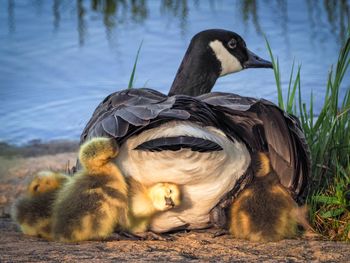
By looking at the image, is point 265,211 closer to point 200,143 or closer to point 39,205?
point 200,143

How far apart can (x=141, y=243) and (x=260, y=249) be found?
67 centimetres

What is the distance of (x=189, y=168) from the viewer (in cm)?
524

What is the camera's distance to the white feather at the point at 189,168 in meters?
5.17

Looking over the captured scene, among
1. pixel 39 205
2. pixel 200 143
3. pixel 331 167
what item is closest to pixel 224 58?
pixel 331 167

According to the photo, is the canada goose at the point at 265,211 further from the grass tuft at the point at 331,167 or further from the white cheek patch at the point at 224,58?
the white cheek patch at the point at 224,58

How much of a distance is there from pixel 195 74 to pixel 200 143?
2.20m

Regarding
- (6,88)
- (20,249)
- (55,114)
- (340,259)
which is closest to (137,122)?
(20,249)

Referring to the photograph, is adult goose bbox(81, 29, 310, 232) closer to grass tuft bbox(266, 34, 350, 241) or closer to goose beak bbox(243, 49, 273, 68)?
grass tuft bbox(266, 34, 350, 241)

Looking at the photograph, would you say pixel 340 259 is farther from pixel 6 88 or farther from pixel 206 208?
pixel 6 88

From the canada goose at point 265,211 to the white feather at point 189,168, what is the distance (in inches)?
4.8

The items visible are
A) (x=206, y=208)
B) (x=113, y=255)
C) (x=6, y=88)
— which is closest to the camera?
(x=113, y=255)

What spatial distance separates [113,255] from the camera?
15.9 feet

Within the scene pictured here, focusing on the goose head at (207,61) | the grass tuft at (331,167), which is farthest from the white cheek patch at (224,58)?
the grass tuft at (331,167)

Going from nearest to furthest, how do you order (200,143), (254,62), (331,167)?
(200,143) → (331,167) → (254,62)
